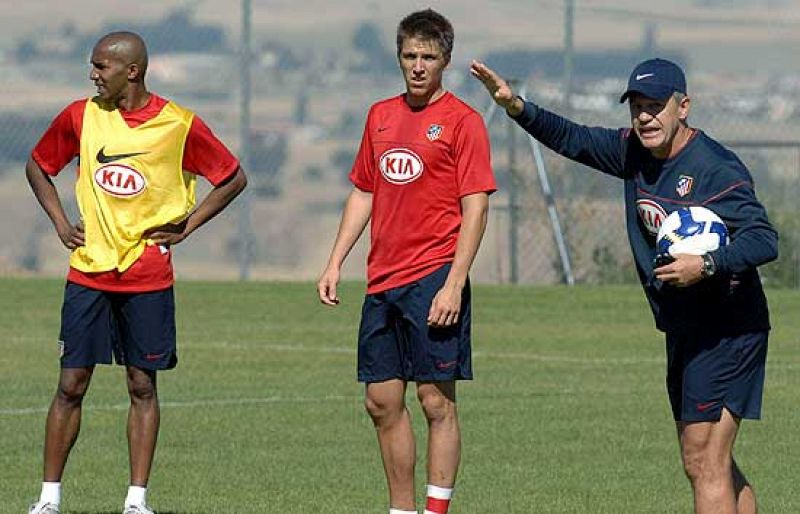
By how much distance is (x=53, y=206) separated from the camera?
9570 mm

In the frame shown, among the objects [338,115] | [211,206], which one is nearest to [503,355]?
[211,206]

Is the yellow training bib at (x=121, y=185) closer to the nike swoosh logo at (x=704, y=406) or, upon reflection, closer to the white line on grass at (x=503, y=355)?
the nike swoosh logo at (x=704, y=406)

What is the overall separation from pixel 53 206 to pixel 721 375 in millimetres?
3264

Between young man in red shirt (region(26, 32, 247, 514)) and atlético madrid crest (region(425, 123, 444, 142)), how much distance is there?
127 centimetres

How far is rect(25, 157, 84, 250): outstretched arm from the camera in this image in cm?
935

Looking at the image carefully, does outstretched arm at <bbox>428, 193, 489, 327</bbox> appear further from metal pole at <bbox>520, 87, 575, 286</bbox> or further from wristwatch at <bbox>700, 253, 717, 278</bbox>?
metal pole at <bbox>520, 87, 575, 286</bbox>

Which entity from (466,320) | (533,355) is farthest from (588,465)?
(533,355)

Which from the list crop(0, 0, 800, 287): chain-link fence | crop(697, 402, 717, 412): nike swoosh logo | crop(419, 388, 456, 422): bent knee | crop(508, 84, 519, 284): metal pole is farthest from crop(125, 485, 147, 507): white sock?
crop(508, 84, 519, 284): metal pole

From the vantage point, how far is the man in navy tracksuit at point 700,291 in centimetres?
777

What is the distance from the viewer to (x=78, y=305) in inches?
368

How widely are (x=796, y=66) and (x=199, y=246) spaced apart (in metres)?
9.42

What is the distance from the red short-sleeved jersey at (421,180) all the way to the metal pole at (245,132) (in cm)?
1518

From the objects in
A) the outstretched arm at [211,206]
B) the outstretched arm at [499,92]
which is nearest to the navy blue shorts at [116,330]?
the outstretched arm at [211,206]

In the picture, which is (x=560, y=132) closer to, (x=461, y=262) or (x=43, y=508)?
(x=461, y=262)
